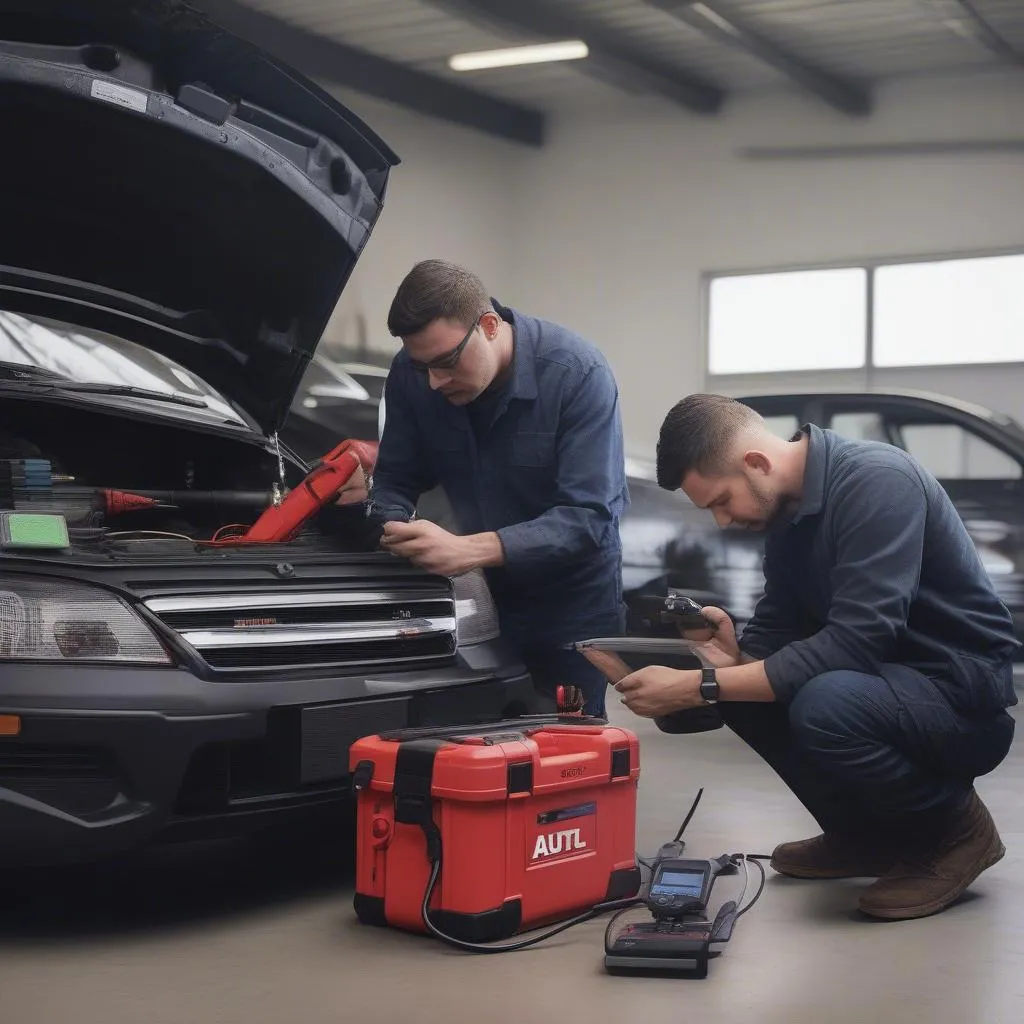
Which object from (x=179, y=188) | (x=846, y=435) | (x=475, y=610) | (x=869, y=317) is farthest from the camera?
(x=869, y=317)

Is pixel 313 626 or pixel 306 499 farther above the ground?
pixel 306 499

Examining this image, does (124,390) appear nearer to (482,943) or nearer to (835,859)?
(482,943)

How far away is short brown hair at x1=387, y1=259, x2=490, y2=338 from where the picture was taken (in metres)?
2.86

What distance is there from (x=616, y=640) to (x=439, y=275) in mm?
838

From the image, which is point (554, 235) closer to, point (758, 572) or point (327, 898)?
point (758, 572)

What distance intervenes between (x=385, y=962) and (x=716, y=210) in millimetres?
9939

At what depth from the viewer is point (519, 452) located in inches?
121

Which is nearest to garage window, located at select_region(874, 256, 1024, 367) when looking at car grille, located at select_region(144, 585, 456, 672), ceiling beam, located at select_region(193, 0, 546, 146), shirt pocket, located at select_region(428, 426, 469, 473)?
ceiling beam, located at select_region(193, 0, 546, 146)

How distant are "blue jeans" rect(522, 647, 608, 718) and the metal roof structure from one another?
21.3 feet

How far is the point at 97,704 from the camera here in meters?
2.26

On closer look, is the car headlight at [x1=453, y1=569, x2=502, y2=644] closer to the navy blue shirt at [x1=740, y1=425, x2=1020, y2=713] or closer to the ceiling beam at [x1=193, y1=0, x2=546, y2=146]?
the navy blue shirt at [x1=740, y1=425, x2=1020, y2=713]

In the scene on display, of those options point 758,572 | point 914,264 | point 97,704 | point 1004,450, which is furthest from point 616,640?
point 914,264

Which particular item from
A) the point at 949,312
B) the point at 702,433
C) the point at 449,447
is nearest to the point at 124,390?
the point at 449,447

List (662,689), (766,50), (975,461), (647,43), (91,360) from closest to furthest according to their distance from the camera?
(662,689)
(91,360)
(975,461)
(766,50)
(647,43)
